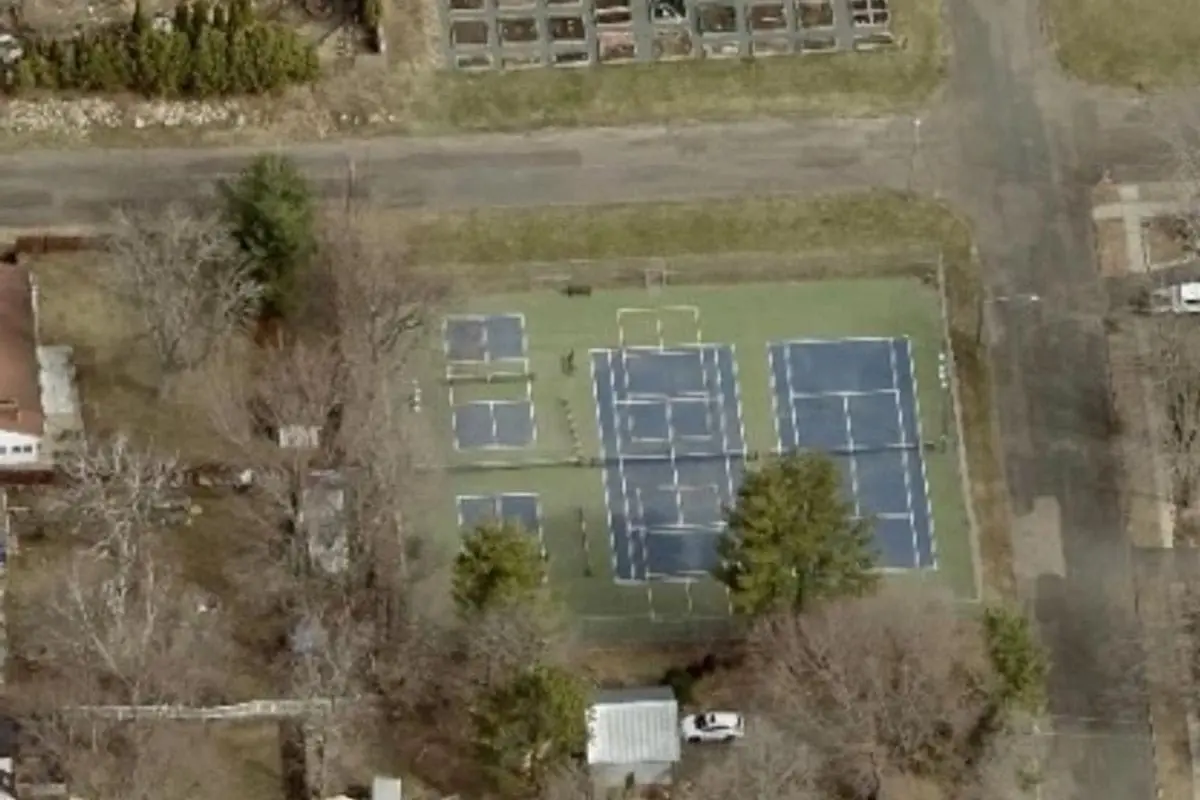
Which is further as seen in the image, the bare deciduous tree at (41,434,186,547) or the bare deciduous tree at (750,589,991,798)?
the bare deciduous tree at (41,434,186,547)

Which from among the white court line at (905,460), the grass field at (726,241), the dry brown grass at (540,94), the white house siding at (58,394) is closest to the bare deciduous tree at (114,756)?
the white house siding at (58,394)

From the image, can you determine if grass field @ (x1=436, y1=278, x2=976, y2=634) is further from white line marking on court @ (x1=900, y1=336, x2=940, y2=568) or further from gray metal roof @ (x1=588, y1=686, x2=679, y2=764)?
gray metal roof @ (x1=588, y1=686, x2=679, y2=764)

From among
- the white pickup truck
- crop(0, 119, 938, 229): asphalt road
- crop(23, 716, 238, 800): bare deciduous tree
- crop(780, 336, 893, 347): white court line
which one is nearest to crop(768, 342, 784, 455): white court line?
crop(780, 336, 893, 347): white court line

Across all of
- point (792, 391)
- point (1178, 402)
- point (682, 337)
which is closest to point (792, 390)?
point (792, 391)

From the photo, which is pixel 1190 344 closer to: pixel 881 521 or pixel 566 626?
pixel 881 521

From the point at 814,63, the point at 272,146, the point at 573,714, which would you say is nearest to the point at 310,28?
the point at 272,146

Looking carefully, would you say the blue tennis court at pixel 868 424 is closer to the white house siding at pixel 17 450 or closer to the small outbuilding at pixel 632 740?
the small outbuilding at pixel 632 740

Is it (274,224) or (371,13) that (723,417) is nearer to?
(274,224)
